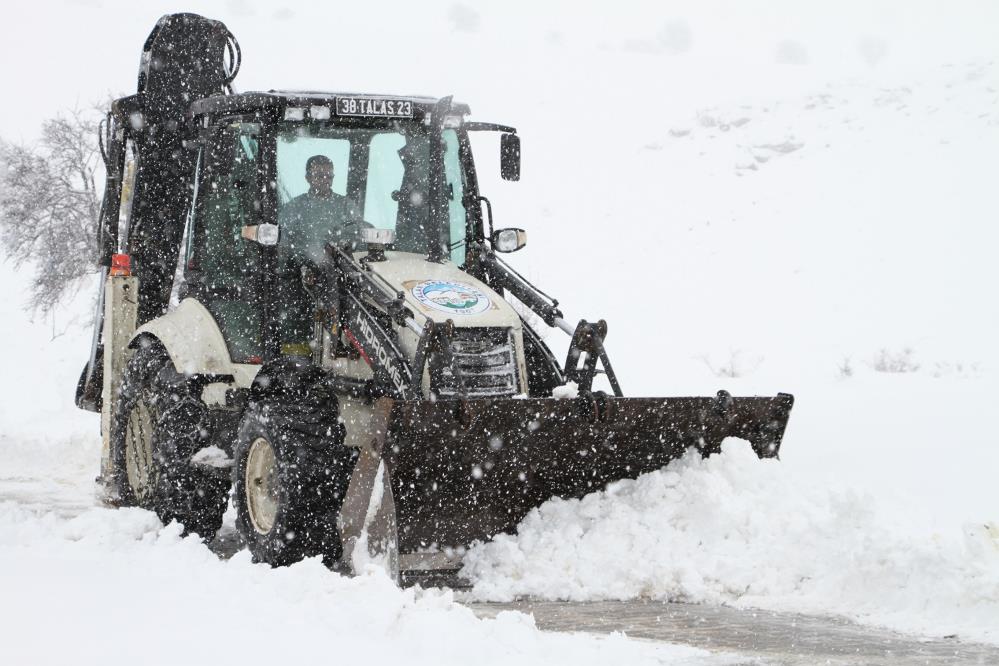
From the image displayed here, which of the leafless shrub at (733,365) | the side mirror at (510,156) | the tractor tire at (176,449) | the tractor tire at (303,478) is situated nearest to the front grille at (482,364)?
the tractor tire at (303,478)

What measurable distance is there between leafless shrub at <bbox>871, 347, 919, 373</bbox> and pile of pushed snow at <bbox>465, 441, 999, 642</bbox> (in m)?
10.3

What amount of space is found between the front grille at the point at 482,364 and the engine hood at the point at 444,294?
66 millimetres

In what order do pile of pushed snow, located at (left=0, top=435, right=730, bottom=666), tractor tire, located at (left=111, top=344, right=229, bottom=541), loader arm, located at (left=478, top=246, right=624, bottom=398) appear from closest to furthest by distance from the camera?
pile of pushed snow, located at (left=0, top=435, right=730, bottom=666), loader arm, located at (left=478, top=246, right=624, bottom=398), tractor tire, located at (left=111, top=344, right=229, bottom=541)

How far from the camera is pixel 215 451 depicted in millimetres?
7617

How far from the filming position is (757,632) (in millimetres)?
5242

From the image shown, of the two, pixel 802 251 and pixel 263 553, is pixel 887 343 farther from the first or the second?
pixel 263 553

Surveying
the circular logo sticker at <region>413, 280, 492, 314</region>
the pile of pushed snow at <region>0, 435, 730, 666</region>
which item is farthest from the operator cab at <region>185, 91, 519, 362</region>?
the pile of pushed snow at <region>0, 435, 730, 666</region>

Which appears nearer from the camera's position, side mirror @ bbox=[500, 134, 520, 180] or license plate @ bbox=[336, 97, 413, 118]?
license plate @ bbox=[336, 97, 413, 118]

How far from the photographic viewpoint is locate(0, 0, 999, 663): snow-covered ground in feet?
16.1

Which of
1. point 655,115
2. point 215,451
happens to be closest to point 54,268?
point 215,451

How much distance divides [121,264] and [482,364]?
352cm

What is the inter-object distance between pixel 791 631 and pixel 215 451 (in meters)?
3.94

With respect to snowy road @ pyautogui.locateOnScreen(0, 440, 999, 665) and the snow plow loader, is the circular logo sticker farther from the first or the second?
snowy road @ pyautogui.locateOnScreen(0, 440, 999, 665)

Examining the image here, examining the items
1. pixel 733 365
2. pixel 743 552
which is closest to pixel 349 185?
pixel 743 552
